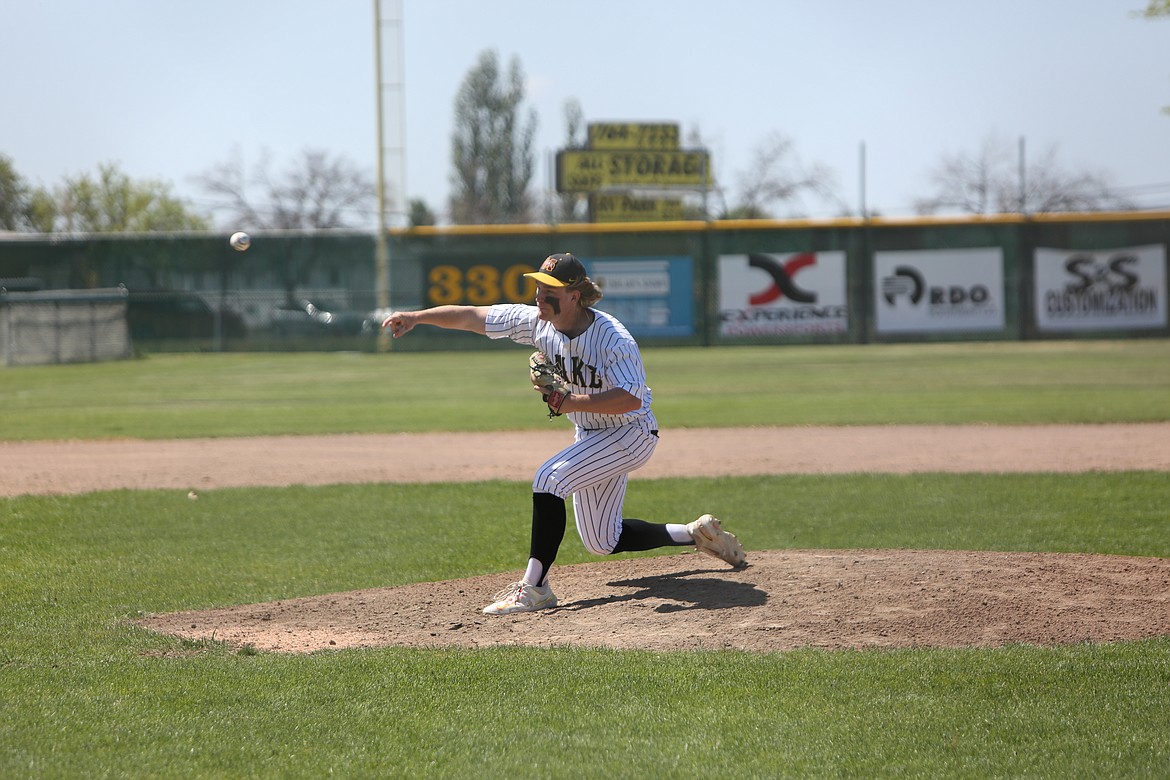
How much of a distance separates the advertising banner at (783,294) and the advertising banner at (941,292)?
1067 mm

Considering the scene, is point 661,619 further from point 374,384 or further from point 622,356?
point 374,384

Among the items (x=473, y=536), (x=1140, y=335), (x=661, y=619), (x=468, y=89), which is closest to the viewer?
(x=661, y=619)

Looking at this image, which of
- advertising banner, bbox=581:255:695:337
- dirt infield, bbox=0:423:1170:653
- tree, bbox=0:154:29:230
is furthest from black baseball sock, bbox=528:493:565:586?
tree, bbox=0:154:29:230

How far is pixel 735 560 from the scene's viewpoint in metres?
5.75

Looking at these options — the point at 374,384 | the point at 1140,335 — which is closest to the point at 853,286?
the point at 1140,335

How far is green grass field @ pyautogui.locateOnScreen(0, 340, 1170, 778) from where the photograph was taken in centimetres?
328

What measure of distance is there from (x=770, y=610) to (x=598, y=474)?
0.93 m

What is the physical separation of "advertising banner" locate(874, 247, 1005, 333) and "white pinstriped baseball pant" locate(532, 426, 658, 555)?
2471 centimetres

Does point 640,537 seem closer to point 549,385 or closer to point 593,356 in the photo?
point 593,356

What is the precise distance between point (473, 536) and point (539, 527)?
2.18 meters

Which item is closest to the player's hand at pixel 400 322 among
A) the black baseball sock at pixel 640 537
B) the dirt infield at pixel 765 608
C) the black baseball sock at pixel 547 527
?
the black baseball sock at pixel 547 527

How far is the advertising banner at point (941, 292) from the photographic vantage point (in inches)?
1137

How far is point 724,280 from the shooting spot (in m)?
29.5

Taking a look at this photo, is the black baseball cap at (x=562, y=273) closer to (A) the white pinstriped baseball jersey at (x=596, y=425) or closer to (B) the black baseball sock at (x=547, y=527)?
(A) the white pinstriped baseball jersey at (x=596, y=425)
